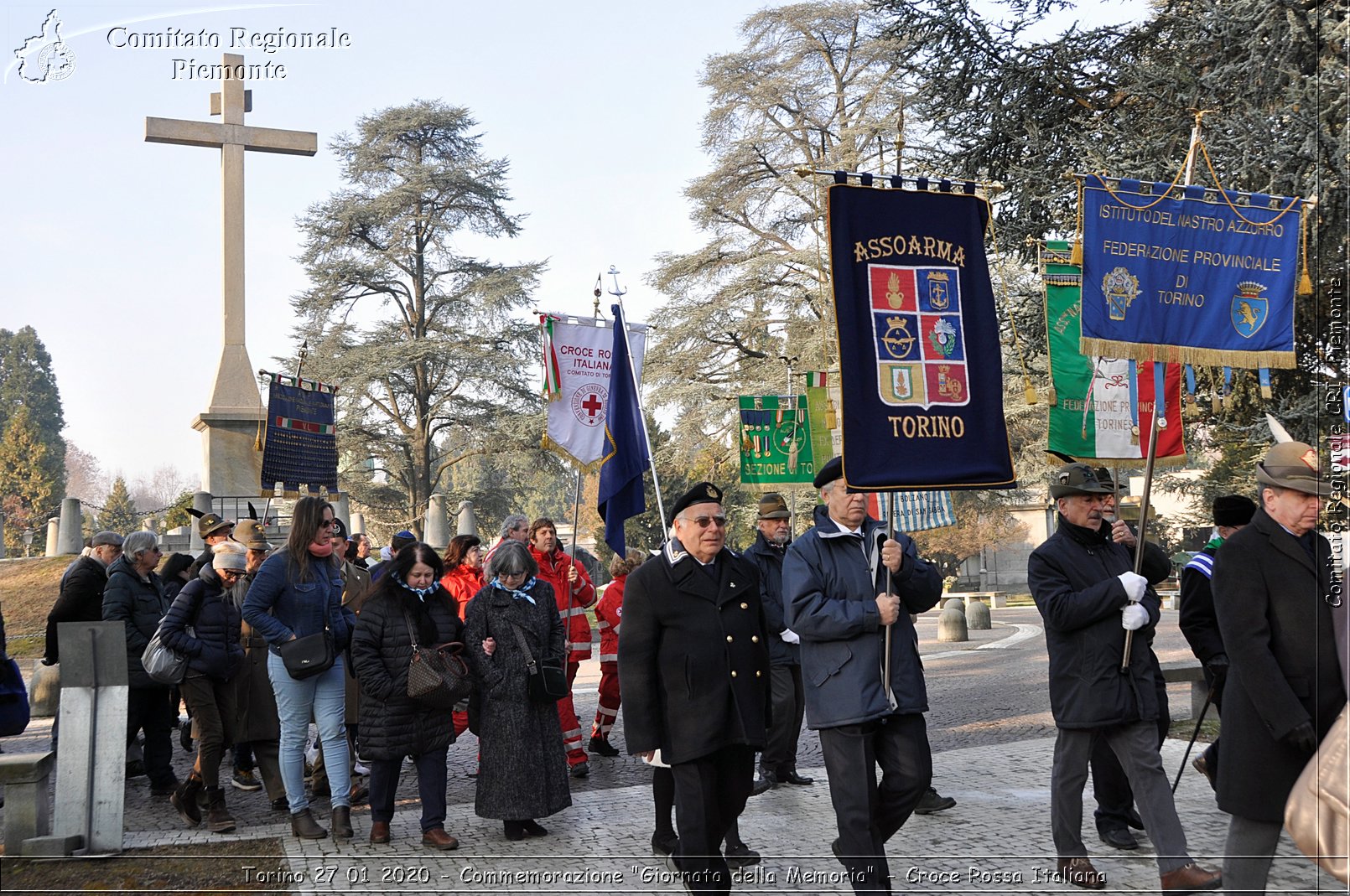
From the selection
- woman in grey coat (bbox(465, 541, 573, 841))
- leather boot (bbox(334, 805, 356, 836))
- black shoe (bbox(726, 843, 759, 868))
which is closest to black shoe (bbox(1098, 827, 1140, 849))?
black shoe (bbox(726, 843, 759, 868))

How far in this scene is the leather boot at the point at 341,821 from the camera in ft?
23.3

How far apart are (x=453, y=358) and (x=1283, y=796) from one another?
30.9 metres

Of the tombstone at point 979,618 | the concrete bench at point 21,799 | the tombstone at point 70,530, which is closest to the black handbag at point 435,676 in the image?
the concrete bench at point 21,799

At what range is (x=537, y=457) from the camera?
35031 mm

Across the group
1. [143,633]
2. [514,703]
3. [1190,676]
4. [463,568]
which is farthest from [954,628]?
[143,633]

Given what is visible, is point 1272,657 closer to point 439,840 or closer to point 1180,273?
point 1180,273

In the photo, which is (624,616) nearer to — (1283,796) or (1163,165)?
(1283,796)

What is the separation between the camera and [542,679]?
7.26 metres

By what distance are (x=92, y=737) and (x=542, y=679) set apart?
8.55 feet

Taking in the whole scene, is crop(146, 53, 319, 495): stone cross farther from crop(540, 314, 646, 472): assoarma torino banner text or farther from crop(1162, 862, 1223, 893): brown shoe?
crop(1162, 862, 1223, 893): brown shoe

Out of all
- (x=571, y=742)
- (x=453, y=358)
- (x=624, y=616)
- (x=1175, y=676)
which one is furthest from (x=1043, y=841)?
(x=453, y=358)

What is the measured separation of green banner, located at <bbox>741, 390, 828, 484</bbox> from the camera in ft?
58.7

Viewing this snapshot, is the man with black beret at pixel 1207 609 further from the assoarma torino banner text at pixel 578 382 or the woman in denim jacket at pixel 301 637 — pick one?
the assoarma torino banner text at pixel 578 382

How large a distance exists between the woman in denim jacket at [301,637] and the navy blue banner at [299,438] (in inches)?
345
